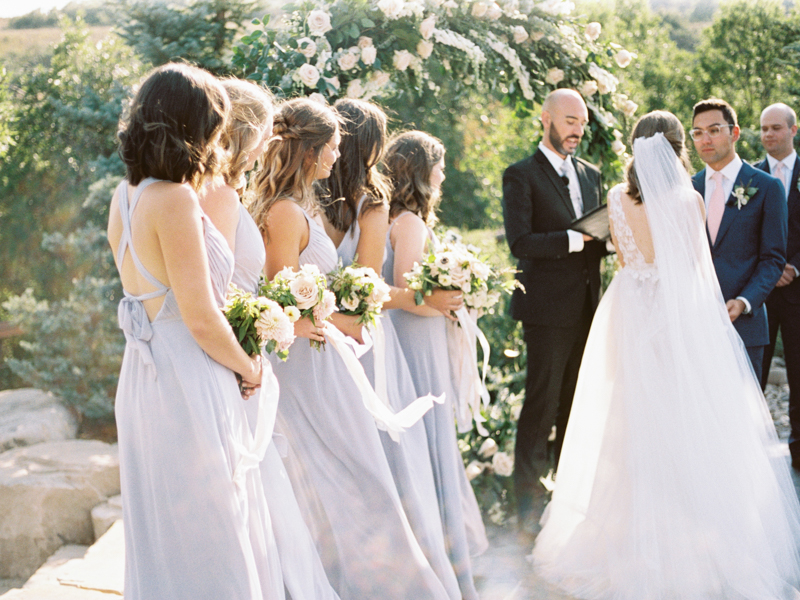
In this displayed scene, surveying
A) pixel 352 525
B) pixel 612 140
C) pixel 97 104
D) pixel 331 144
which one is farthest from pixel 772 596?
pixel 97 104

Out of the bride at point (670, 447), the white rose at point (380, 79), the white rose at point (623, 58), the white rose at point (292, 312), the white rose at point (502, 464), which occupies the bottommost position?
the white rose at point (502, 464)

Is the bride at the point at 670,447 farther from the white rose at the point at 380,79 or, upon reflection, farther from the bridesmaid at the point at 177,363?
the bridesmaid at the point at 177,363

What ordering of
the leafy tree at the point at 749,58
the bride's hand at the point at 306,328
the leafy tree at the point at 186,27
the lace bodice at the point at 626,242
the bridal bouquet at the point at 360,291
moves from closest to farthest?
the bride's hand at the point at 306,328 < the bridal bouquet at the point at 360,291 < the lace bodice at the point at 626,242 < the leafy tree at the point at 186,27 < the leafy tree at the point at 749,58

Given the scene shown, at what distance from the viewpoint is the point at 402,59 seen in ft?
14.2

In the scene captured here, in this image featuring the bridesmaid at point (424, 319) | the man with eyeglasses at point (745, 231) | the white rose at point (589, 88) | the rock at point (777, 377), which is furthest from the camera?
the rock at point (777, 377)

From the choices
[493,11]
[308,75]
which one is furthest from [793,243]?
[308,75]

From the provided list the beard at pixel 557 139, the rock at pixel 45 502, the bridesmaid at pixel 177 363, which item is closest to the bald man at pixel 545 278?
the beard at pixel 557 139

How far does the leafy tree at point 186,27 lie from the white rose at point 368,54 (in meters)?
2.93

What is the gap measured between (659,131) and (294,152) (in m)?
1.85

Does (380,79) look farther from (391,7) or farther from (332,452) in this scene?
(332,452)

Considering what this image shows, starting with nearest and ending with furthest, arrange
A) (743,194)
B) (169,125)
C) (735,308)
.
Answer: (169,125), (735,308), (743,194)

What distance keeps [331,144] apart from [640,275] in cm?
175

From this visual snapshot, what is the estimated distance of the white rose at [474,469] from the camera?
4.80 meters

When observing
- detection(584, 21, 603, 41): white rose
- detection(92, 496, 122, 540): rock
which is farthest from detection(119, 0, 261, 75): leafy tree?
detection(92, 496, 122, 540): rock
